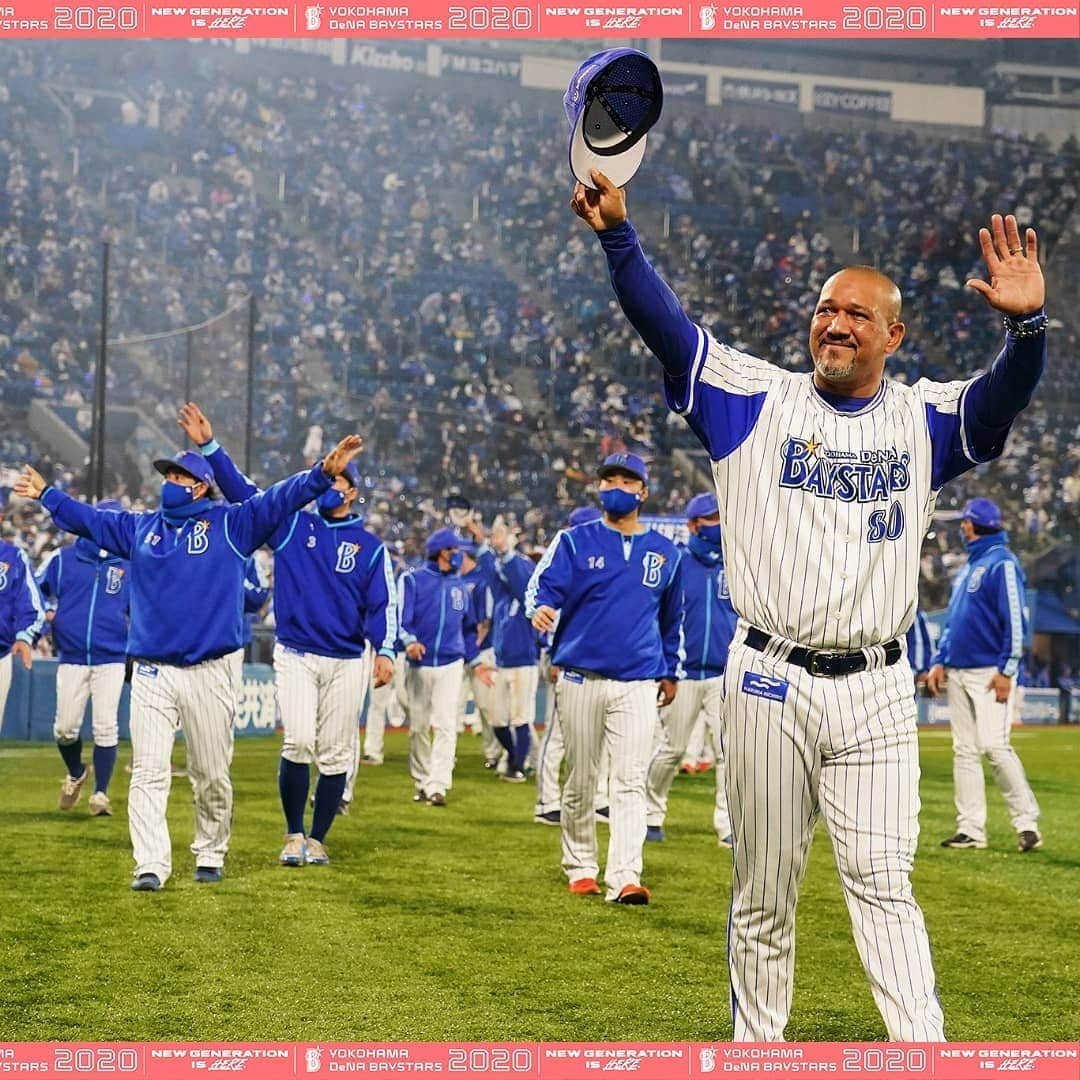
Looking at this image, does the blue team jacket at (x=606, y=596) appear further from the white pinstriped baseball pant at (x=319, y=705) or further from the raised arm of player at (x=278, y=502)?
the white pinstriped baseball pant at (x=319, y=705)

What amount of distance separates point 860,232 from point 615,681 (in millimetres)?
32112

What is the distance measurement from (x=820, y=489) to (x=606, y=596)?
4313 mm

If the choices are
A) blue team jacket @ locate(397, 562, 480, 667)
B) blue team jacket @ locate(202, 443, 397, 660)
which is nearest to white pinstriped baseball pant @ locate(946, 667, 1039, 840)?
blue team jacket @ locate(202, 443, 397, 660)

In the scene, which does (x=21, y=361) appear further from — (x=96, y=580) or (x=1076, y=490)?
(x=1076, y=490)

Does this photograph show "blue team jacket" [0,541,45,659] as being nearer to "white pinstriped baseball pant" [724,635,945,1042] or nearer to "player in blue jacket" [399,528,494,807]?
"player in blue jacket" [399,528,494,807]

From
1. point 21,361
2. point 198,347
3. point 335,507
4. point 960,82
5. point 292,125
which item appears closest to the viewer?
point 335,507

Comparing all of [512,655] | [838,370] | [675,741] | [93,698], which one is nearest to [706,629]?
[675,741]

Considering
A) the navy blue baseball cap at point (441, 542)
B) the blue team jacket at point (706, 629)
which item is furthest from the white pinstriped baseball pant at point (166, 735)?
the navy blue baseball cap at point (441, 542)

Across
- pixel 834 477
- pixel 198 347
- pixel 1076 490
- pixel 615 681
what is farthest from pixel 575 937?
pixel 1076 490

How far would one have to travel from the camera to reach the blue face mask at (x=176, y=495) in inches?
335

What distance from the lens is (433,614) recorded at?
541 inches

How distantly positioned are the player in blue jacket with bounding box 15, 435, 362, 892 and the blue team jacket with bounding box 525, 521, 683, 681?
4.63 feet

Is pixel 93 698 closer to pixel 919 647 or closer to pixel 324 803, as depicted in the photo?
pixel 324 803

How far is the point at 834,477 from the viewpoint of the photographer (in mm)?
4391
